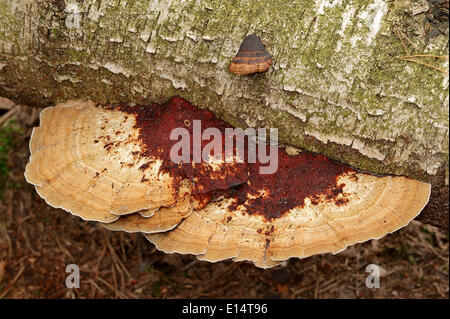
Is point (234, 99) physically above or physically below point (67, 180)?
above

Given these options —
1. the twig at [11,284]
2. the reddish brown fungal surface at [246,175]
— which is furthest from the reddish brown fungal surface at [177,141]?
the twig at [11,284]

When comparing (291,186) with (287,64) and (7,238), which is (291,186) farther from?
(7,238)

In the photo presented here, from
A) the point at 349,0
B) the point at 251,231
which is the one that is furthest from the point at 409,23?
the point at 251,231

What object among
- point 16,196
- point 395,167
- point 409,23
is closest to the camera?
point 409,23

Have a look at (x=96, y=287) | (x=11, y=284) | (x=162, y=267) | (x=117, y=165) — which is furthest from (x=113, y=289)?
(x=117, y=165)

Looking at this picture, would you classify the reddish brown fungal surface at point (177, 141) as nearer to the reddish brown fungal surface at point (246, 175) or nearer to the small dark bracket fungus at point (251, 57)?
the reddish brown fungal surface at point (246, 175)

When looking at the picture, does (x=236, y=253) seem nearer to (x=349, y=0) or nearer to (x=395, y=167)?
(x=395, y=167)

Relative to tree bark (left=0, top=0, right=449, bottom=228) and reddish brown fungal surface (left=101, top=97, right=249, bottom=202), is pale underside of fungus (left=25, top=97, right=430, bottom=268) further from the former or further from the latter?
tree bark (left=0, top=0, right=449, bottom=228)
